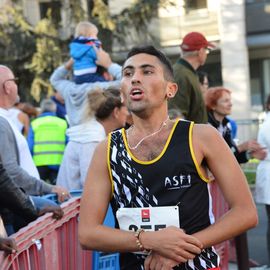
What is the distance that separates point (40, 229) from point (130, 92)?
A: 1.14 metres

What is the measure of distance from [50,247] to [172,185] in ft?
4.22

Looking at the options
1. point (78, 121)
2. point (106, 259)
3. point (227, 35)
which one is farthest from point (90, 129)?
point (227, 35)

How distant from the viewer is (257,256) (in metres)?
8.10

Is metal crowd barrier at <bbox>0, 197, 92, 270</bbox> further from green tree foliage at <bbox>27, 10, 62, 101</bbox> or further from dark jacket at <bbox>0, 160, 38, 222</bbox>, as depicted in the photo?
green tree foliage at <bbox>27, 10, 62, 101</bbox>

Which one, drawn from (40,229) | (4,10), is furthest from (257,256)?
(4,10)

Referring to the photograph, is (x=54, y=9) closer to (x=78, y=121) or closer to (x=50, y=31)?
(x=50, y=31)

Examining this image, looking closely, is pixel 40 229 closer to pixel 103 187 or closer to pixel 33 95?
pixel 103 187

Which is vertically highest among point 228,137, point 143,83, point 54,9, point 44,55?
point 54,9

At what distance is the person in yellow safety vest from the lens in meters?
8.59

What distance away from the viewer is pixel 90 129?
5.82 meters

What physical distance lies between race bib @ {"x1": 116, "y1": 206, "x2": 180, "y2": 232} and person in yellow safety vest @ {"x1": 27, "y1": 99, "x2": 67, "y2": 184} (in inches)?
227

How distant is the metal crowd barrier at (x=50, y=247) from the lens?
3.31 meters

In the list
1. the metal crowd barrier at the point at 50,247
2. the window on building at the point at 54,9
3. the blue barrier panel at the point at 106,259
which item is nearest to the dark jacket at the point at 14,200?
the metal crowd barrier at the point at 50,247

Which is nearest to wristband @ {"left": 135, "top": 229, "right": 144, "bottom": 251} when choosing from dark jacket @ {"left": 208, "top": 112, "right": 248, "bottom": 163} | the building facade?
dark jacket @ {"left": 208, "top": 112, "right": 248, "bottom": 163}
